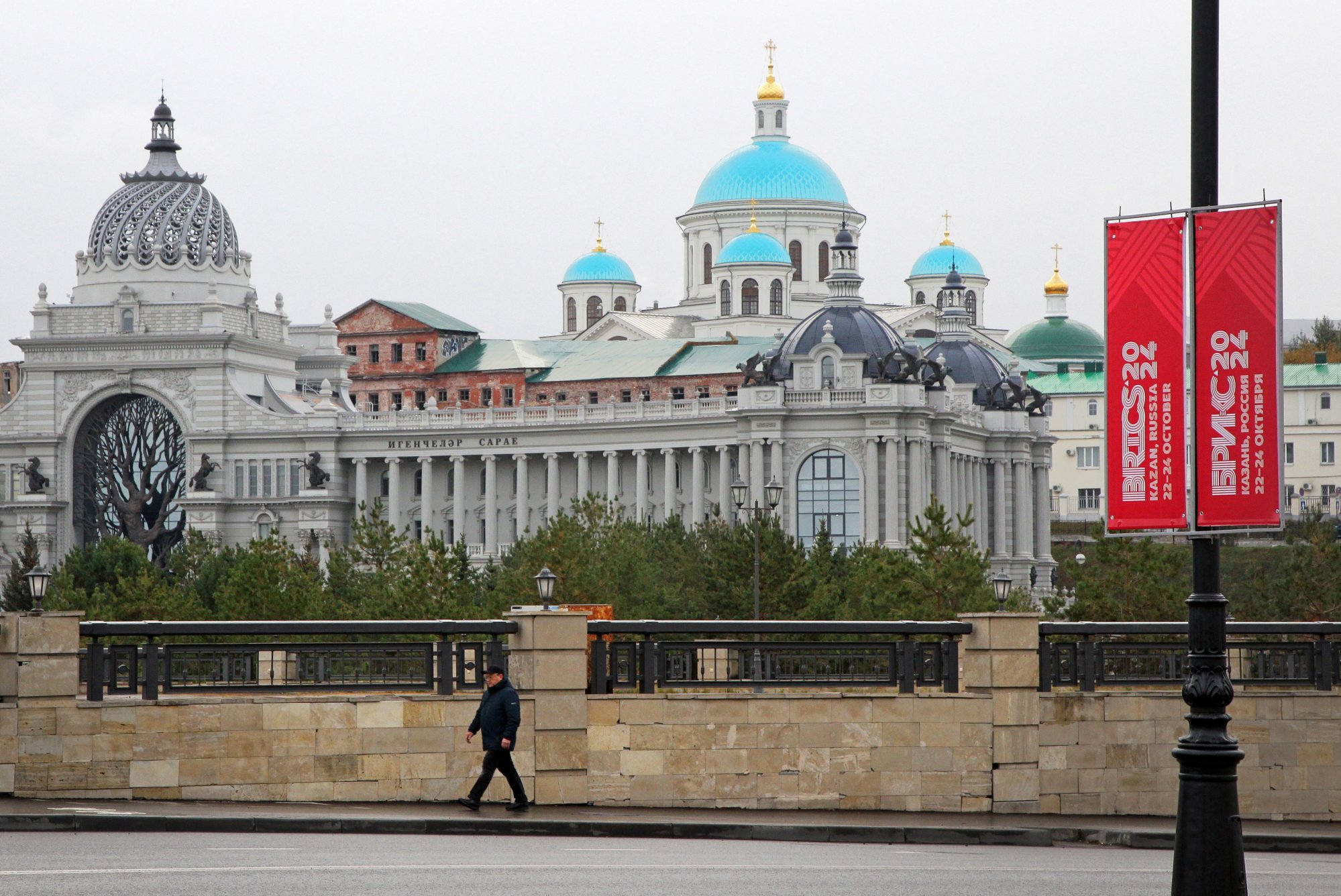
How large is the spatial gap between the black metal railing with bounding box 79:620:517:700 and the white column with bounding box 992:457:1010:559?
98433 mm

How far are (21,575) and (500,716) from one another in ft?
275

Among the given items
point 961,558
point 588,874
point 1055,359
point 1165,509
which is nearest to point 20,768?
point 588,874

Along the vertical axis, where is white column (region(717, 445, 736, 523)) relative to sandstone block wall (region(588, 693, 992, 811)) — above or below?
above

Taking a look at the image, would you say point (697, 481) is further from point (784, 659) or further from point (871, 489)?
point (784, 659)

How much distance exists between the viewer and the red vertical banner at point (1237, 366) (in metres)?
17.2

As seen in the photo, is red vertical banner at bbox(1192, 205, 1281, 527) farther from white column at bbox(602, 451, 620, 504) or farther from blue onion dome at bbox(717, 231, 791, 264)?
blue onion dome at bbox(717, 231, 791, 264)

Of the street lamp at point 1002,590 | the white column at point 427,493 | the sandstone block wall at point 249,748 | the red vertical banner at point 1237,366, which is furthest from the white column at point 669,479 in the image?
the red vertical banner at point 1237,366

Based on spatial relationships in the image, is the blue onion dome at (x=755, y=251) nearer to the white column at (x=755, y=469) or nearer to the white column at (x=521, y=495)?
the white column at (x=521, y=495)

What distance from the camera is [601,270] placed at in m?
162

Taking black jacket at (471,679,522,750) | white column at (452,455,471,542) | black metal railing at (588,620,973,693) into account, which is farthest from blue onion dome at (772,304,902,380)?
black jacket at (471,679,522,750)

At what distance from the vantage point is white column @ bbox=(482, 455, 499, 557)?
129875 mm

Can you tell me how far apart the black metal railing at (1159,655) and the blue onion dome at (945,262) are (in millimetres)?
134304

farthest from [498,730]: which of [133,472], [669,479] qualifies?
[133,472]

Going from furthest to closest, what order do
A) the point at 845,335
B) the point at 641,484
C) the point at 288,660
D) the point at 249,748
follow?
the point at 641,484 < the point at 845,335 < the point at 288,660 < the point at 249,748
